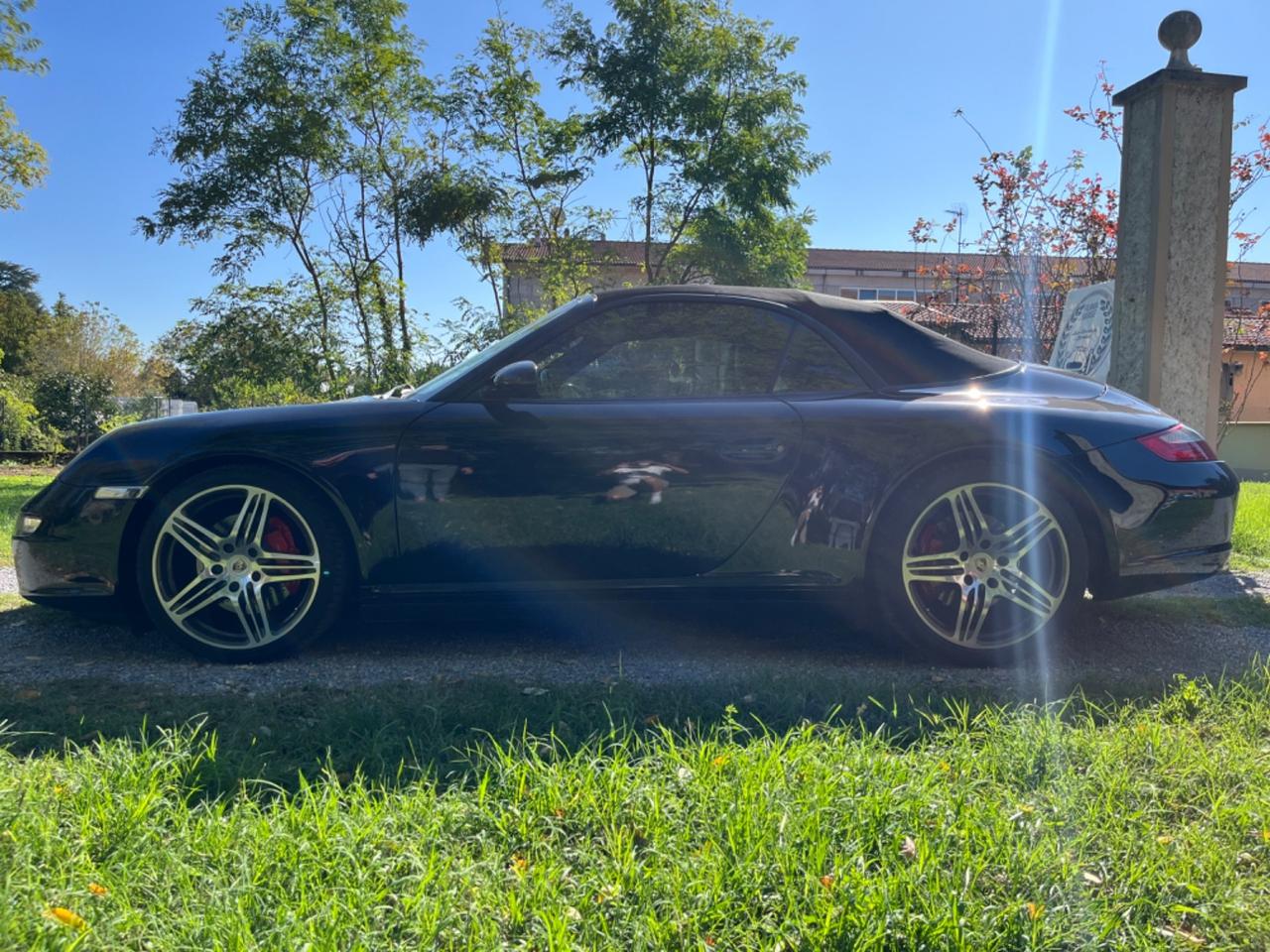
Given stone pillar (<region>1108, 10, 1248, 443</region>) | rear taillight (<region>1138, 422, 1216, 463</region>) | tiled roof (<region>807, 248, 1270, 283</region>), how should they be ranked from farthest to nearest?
tiled roof (<region>807, 248, 1270, 283</region>), stone pillar (<region>1108, 10, 1248, 443</region>), rear taillight (<region>1138, 422, 1216, 463</region>)

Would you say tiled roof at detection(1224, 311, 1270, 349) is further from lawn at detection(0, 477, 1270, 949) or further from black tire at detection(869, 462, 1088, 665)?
lawn at detection(0, 477, 1270, 949)

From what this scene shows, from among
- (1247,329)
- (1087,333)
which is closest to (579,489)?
(1087,333)

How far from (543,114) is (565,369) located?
9.15m

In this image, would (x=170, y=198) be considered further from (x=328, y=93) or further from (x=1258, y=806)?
(x=1258, y=806)

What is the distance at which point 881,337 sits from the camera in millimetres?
3434

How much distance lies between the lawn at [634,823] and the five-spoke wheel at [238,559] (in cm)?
45

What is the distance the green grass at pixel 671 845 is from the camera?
155 cm

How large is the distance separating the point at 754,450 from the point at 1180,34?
4.42 metres

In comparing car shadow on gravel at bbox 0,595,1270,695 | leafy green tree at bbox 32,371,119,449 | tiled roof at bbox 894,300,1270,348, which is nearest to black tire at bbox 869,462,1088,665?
car shadow on gravel at bbox 0,595,1270,695

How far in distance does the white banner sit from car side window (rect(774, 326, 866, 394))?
3154 mm

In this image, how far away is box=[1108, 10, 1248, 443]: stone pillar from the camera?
5246mm

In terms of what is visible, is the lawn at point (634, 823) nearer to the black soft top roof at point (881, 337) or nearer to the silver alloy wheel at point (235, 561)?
the silver alloy wheel at point (235, 561)

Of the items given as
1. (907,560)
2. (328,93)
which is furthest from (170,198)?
(907,560)

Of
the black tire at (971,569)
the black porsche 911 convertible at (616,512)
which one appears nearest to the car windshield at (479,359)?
the black porsche 911 convertible at (616,512)
